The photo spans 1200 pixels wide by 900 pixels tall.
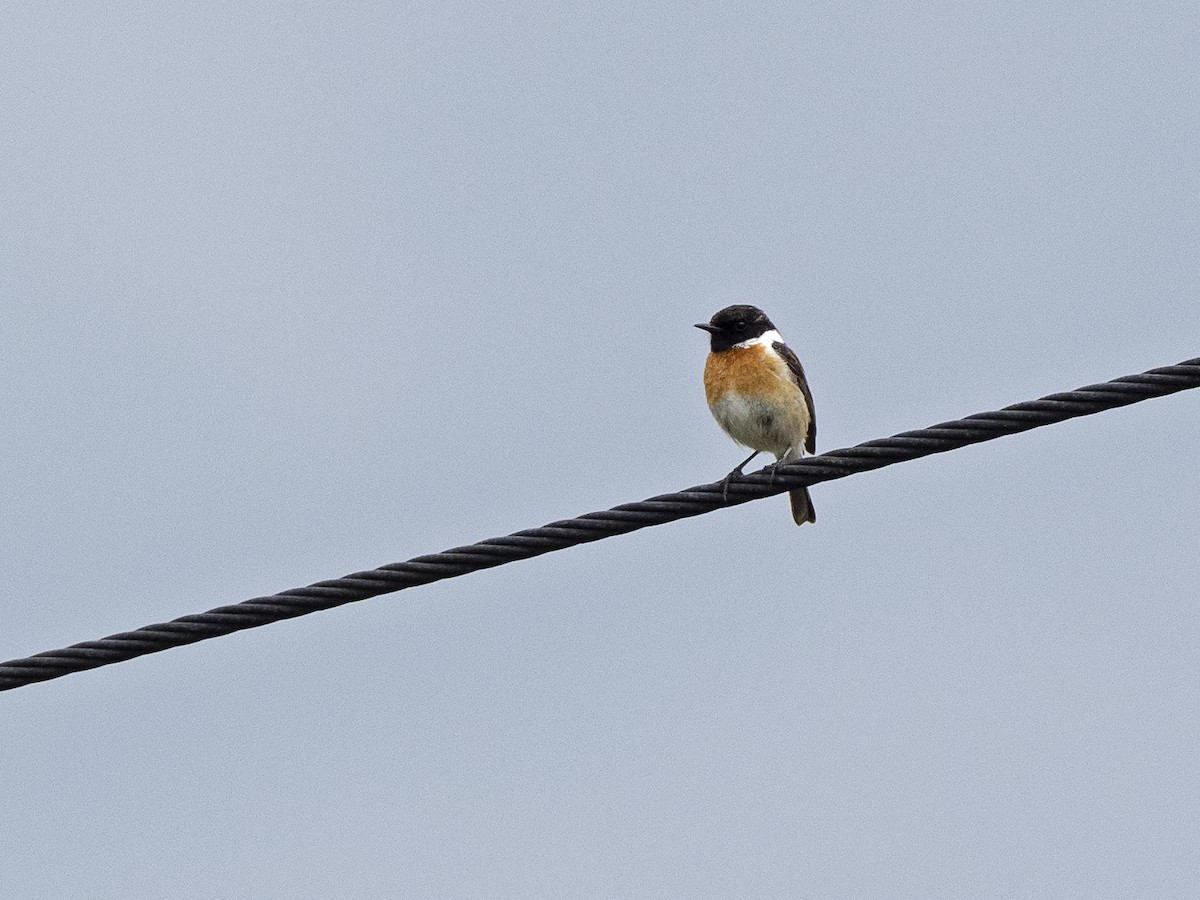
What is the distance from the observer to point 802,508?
441 inches

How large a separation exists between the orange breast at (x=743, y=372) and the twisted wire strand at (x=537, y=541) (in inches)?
153

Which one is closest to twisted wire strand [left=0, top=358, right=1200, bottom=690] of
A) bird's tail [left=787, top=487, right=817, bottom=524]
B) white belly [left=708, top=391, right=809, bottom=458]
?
white belly [left=708, top=391, right=809, bottom=458]

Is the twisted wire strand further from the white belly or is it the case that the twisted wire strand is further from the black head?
the black head

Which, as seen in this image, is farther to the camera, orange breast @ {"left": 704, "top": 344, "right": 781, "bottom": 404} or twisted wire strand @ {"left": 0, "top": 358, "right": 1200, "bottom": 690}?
orange breast @ {"left": 704, "top": 344, "right": 781, "bottom": 404}

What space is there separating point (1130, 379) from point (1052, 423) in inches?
11.2

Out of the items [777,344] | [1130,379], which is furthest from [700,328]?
[1130,379]

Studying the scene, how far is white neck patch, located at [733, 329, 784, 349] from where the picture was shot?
10586 millimetres

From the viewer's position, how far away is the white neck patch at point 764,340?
A: 34.7 feet

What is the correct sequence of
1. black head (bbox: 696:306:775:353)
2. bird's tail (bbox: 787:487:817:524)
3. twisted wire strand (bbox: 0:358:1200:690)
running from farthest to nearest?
1. bird's tail (bbox: 787:487:817:524)
2. black head (bbox: 696:306:775:353)
3. twisted wire strand (bbox: 0:358:1200:690)

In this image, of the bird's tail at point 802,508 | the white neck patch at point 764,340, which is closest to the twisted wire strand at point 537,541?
the white neck patch at point 764,340

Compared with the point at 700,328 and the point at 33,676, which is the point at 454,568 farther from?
the point at 700,328

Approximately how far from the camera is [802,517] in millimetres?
11203

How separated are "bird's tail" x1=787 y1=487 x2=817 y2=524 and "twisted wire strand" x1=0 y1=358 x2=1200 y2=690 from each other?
4732mm

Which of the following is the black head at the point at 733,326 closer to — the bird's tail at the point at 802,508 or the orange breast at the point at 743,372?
the orange breast at the point at 743,372
